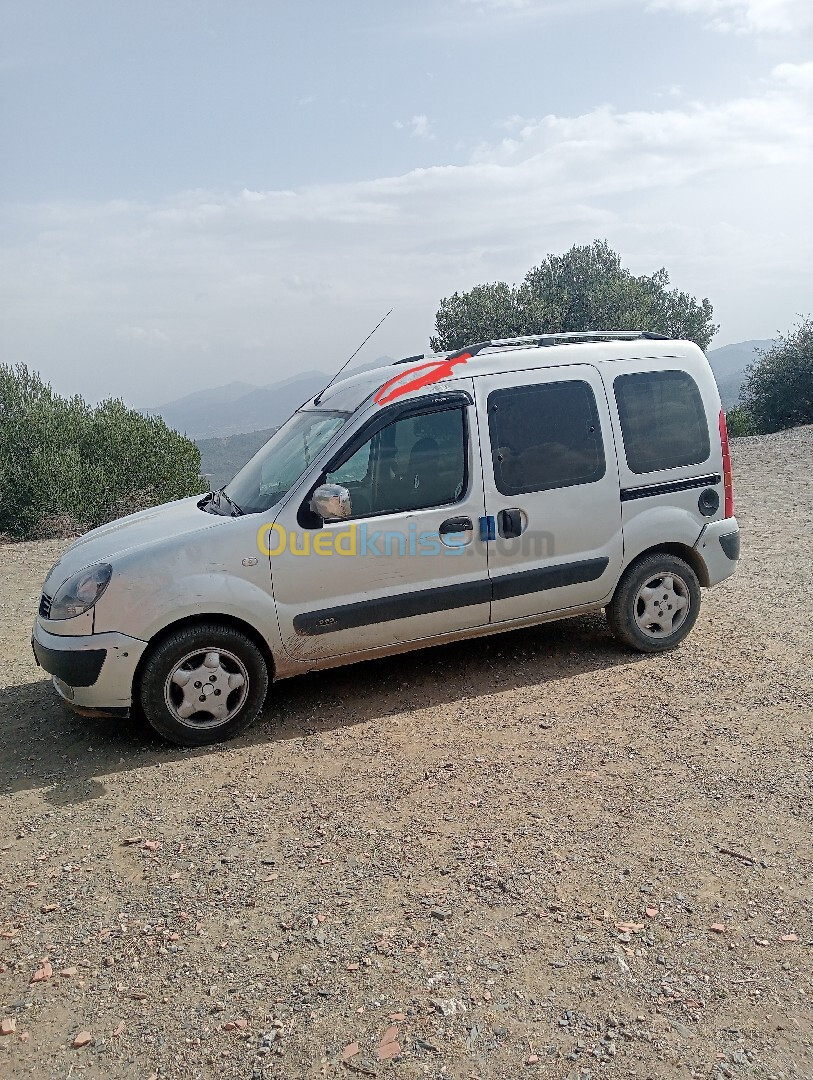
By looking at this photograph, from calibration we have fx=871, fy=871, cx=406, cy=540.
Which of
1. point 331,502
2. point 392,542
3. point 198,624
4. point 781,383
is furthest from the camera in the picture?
point 781,383

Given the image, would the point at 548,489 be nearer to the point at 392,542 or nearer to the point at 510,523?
the point at 510,523

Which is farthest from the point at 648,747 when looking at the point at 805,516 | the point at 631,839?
the point at 805,516

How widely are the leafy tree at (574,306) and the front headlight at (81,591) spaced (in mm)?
37334

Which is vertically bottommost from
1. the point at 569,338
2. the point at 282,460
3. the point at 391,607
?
the point at 391,607

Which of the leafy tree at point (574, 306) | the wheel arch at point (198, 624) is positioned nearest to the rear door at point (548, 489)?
the wheel arch at point (198, 624)

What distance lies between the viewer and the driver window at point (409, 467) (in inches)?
205

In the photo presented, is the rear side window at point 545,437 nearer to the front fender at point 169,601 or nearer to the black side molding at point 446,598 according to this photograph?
the black side molding at point 446,598

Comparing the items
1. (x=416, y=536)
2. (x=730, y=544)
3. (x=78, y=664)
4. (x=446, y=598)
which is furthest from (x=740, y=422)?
(x=78, y=664)

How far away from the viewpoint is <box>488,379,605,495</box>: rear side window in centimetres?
552

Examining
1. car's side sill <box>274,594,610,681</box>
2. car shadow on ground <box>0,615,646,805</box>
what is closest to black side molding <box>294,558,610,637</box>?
car's side sill <box>274,594,610,681</box>

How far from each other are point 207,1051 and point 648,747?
282 centimetres

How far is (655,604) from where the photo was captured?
20.1 ft

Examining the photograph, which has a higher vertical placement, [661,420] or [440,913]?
[661,420]

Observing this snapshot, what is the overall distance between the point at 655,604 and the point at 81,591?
378 centimetres
